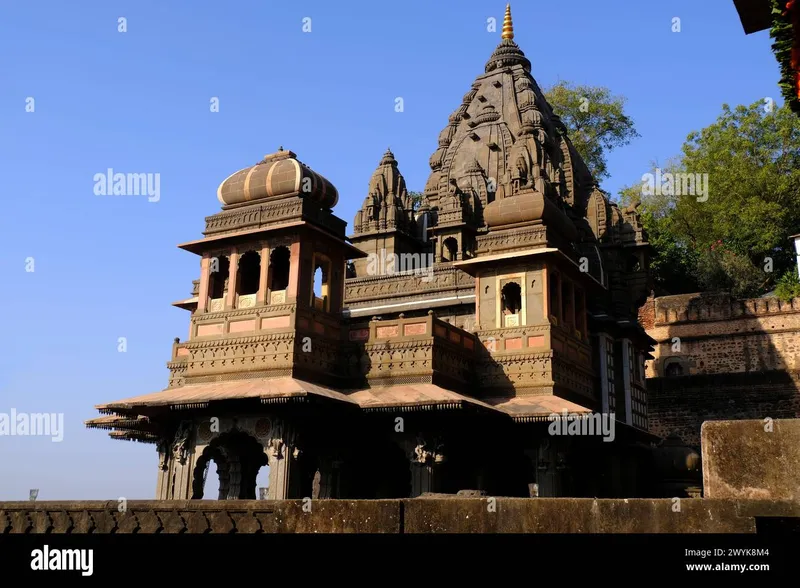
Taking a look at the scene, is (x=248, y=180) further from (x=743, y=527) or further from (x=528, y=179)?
(x=743, y=527)

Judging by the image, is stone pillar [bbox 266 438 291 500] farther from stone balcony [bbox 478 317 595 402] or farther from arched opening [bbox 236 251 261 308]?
stone balcony [bbox 478 317 595 402]

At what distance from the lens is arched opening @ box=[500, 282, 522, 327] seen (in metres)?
19.8

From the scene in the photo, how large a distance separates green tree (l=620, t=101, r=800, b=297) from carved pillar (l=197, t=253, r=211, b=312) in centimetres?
2823

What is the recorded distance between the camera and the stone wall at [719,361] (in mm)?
32594

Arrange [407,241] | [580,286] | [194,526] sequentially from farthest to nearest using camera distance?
[407,241] → [580,286] → [194,526]

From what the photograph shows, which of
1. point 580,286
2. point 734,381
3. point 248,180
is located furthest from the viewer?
Answer: point 734,381

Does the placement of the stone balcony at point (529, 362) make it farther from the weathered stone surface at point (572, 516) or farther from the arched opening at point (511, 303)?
the weathered stone surface at point (572, 516)

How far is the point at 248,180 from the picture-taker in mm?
19922

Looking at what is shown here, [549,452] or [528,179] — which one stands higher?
[528,179]

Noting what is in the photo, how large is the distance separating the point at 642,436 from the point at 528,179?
8.25 meters

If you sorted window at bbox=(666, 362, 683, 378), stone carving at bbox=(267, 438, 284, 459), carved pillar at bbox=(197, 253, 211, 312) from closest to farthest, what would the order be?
stone carving at bbox=(267, 438, 284, 459)
carved pillar at bbox=(197, 253, 211, 312)
window at bbox=(666, 362, 683, 378)

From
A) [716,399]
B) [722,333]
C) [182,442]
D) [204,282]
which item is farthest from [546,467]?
[722,333]

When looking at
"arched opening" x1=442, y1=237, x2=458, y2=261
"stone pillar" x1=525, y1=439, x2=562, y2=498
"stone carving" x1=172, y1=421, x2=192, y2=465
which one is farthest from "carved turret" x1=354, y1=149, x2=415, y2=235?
"stone carving" x1=172, y1=421, x2=192, y2=465
